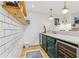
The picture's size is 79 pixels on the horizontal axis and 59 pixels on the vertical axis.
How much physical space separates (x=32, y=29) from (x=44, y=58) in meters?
4.00

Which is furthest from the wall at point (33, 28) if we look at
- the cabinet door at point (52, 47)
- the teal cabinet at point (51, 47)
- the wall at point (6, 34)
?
the wall at point (6, 34)

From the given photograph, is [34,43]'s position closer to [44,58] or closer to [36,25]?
[36,25]

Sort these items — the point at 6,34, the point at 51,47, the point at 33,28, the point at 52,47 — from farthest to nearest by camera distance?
the point at 33,28 → the point at 51,47 → the point at 52,47 → the point at 6,34

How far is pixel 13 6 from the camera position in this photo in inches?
63.1

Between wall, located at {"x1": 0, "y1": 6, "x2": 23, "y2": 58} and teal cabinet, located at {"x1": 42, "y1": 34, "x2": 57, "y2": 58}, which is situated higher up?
wall, located at {"x1": 0, "y1": 6, "x2": 23, "y2": 58}

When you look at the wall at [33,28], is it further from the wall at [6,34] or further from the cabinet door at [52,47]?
the wall at [6,34]

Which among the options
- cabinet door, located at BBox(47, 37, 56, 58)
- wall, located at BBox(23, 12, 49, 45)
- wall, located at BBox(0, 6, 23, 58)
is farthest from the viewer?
wall, located at BBox(23, 12, 49, 45)

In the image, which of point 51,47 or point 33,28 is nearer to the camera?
point 51,47

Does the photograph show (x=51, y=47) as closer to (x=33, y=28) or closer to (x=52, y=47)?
(x=52, y=47)

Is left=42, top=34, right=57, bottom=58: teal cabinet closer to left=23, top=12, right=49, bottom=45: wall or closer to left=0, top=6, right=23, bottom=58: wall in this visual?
left=0, top=6, right=23, bottom=58: wall

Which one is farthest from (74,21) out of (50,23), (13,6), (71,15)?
(13,6)

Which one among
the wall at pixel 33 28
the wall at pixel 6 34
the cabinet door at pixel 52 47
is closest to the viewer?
the wall at pixel 6 34

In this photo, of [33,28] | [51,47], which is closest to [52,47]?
[51,47]

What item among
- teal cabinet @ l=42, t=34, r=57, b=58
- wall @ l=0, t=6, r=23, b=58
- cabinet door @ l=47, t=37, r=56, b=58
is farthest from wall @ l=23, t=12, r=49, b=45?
wall @ l=0, t=6, r=23, b=58
